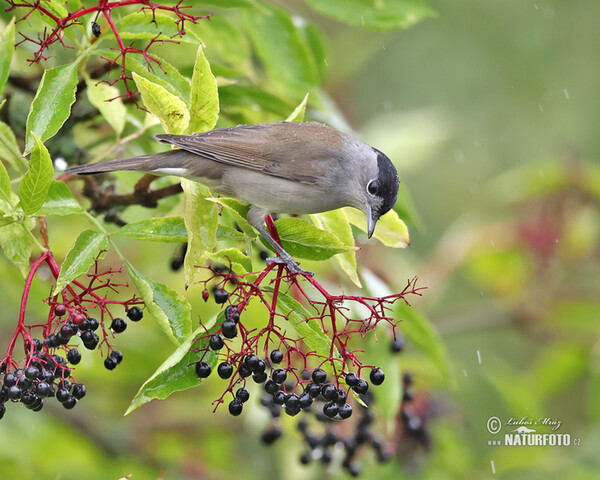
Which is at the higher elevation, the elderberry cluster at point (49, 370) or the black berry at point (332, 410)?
the elderberry cluster at point (49, 370)

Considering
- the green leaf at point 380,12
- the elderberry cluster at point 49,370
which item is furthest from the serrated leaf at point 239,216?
the green leaf at point 380,12

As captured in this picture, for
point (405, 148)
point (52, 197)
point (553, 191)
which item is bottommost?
point (553, 191)

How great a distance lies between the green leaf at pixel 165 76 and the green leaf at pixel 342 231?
0.70 m

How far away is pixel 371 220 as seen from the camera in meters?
3.11

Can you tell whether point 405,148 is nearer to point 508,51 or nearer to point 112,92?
point 112,92

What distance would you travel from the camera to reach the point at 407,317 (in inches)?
136

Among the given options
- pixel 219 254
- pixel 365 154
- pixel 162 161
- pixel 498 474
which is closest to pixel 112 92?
pixel 162 161

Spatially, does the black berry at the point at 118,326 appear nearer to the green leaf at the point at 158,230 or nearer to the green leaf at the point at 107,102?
the green leaf at the point at 158,230

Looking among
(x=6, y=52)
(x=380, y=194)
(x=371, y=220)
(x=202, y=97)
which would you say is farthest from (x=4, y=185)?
(x=380, y=194)

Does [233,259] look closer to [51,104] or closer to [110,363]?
[110,363]

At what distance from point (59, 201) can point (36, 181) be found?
0.21m

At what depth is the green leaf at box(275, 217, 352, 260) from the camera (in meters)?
2.57

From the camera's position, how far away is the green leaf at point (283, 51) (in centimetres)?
357

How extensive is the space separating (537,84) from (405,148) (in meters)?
7.51
